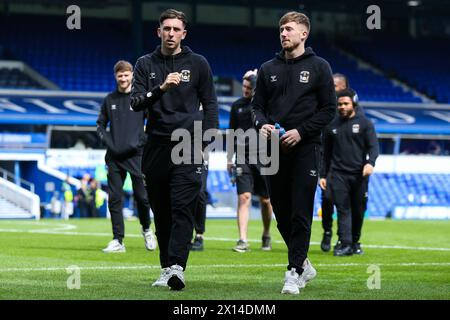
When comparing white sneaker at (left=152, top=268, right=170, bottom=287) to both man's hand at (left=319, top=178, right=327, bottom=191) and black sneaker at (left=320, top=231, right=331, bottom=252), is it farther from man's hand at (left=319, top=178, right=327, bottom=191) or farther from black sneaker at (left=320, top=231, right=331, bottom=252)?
black sneaker at (left=320, top=231, right=331, bottom=252)

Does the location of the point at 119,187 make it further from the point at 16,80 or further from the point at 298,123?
the point at 16,80

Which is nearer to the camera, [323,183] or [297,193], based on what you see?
[297,193]

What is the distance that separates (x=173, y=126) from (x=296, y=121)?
0.98 m

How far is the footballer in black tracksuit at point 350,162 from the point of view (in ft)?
44.6

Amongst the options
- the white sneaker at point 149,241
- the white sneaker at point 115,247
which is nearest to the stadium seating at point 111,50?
the white sneaker at point 149,241

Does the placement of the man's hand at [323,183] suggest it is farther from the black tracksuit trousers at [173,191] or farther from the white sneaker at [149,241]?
the black tracksuit trousers at [173,191]

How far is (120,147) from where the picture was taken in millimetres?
13375

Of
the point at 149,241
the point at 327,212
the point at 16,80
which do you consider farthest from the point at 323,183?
the point at 16,80

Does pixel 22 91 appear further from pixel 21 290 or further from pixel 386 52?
pixel 21 290

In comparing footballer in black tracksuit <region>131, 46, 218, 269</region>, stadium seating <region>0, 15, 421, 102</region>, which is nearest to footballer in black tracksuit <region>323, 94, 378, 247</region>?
footballer in black tracksuit <region>131, 46, 218, 269</region>

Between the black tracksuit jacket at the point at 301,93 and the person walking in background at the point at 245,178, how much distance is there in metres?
5.28

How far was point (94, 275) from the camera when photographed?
955cm

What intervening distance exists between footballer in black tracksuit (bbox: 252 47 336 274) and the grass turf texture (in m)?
0.55
